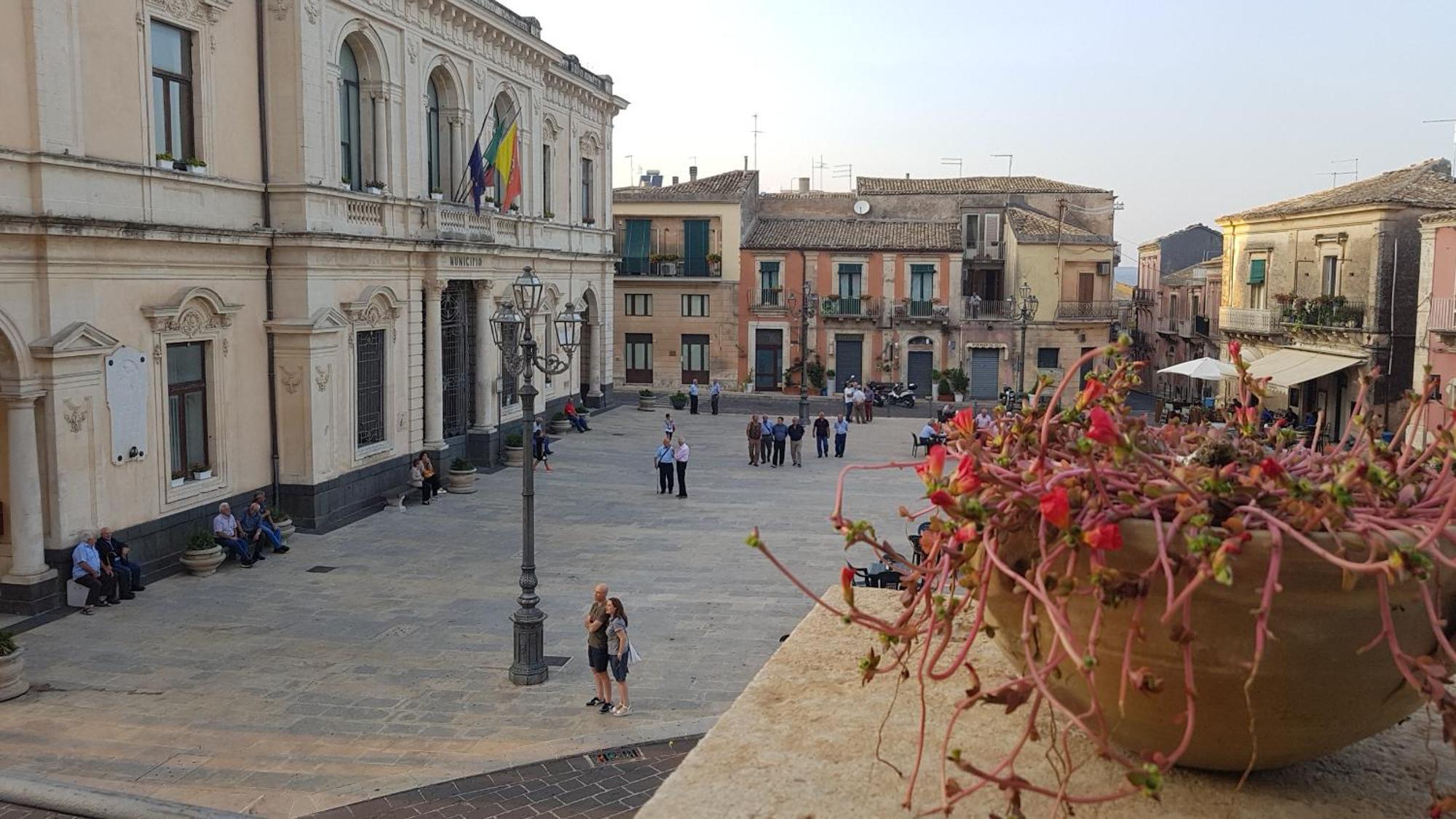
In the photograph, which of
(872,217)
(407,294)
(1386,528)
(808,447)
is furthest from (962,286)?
(1386,528)

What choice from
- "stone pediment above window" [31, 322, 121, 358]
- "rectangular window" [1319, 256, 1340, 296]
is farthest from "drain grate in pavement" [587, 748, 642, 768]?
"rectangular window" [1319, 256, 1340, 296]

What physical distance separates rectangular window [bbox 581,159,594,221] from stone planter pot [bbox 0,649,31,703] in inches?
1021

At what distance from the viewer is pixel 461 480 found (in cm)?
2545

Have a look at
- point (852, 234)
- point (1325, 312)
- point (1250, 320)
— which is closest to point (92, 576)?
point (1325, 312)

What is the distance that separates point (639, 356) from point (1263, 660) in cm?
4628

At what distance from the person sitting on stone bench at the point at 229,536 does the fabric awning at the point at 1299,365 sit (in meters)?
23.5

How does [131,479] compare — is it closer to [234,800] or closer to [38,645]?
[38,645]

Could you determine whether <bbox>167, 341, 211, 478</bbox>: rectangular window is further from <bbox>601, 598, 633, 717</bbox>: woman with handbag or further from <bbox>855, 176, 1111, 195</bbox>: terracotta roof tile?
<bbox>855, 176, 1111, 195</bbox>: terracotta roof tile

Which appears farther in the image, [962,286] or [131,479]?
[962,286]

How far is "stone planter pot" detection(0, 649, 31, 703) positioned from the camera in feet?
41.0

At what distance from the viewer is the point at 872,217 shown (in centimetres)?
5047

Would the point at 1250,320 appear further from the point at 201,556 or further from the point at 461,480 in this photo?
the point at 201,556

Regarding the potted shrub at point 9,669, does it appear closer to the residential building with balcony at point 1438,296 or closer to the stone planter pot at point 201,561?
the stone planter pot at point 201,561

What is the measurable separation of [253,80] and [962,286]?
32.4m
